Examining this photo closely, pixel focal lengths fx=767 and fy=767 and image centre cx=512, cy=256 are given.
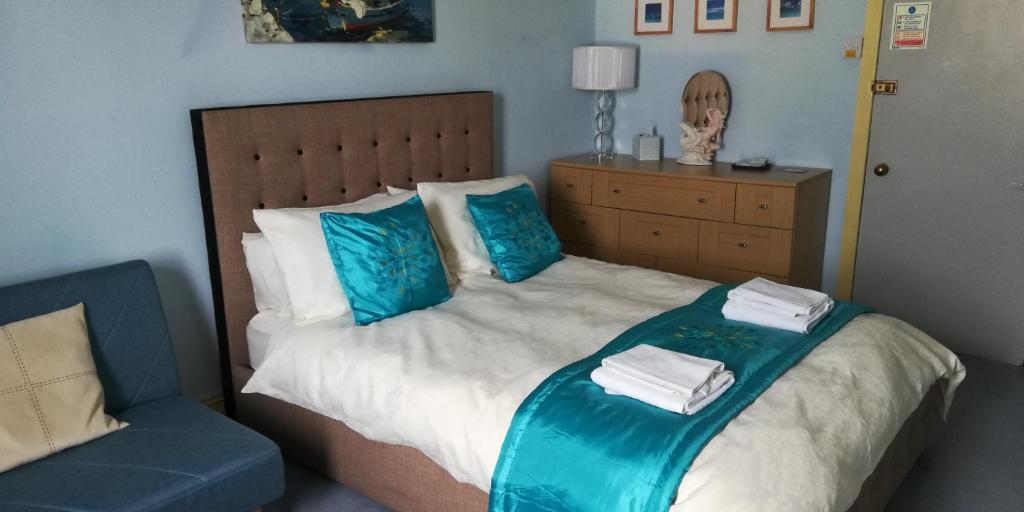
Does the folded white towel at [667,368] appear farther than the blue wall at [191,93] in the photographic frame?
No

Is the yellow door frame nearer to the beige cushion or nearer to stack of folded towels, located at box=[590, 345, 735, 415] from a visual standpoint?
stack of folded towels, located at box=[590, 345, 735, 415]

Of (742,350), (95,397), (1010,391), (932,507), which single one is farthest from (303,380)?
(1010,391)

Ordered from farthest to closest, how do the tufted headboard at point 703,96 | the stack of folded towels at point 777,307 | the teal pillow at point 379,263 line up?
the tufted headboard at point 703,96
the teal pillow at point 379,263
the stack of folded towels at point 777,307

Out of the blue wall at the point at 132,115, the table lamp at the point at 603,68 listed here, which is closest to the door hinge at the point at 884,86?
the table lamp at the point at 603,68

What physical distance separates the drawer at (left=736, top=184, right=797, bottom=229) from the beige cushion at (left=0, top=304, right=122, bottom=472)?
9.23 ft

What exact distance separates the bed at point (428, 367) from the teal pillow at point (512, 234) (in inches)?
2.9

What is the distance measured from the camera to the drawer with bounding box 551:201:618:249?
420 centimetres

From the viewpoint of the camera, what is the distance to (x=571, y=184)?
4305 mm

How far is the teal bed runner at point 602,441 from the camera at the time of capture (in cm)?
176

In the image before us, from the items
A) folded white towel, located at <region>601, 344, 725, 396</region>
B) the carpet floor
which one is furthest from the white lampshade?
folded white towel, located at <region>601, 344, 725, 396</region>

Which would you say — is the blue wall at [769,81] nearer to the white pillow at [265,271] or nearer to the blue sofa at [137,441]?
the white pillow at [265,271]

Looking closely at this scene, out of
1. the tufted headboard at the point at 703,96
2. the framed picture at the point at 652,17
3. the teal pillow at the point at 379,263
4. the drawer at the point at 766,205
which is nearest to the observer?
the teal pillow at the point at 379,263

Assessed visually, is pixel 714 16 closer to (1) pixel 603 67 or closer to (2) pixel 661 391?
(1) pixel 603 67

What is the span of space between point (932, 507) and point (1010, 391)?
1208mm
